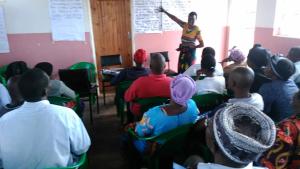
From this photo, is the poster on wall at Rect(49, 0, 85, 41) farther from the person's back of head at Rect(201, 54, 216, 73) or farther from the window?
the window

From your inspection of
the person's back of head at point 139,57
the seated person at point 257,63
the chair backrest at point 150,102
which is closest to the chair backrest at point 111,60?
the person's back of head at point 139,57

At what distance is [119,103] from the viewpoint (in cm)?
351

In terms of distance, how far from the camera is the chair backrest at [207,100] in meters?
2.37

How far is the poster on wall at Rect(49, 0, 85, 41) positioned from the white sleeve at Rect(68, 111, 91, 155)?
3.58 metres

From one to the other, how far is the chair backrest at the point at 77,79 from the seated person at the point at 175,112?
82.0 inches

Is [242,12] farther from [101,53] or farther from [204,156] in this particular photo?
[204,156]

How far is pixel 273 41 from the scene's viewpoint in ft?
15.9

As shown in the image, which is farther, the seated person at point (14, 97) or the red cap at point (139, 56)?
the red cap at point (139, 56)

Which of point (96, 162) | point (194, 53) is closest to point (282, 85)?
point (96, 162)

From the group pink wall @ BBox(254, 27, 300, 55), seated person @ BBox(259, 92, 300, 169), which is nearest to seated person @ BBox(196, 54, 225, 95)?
seated person @ BBox(259, 92, 300, 169)

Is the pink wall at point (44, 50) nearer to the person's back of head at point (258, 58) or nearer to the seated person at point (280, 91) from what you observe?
the person's back of head at point (258, 58)

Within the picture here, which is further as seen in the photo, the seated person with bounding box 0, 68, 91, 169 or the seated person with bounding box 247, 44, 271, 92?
the seated person with bounding box 247, 44, 271, 92

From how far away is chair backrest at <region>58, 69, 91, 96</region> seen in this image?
3668 millimetres

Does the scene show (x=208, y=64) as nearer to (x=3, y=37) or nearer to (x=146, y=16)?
(x=146, y=16)
